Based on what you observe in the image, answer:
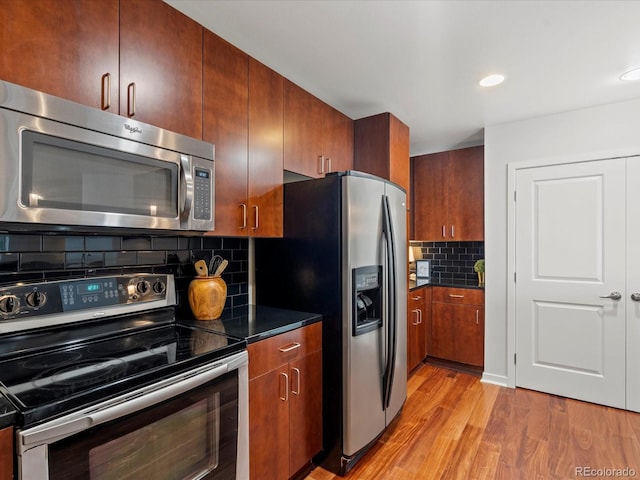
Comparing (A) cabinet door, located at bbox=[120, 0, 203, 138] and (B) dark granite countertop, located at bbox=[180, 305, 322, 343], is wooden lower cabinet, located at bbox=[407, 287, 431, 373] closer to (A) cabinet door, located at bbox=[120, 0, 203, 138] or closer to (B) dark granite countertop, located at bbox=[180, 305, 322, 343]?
(B) dark granite countertop, located at bbox=[180, 305, 322, 343]

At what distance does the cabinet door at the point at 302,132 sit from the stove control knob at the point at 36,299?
1.35 meters

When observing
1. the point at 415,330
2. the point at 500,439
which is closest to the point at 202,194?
the point at 500,439

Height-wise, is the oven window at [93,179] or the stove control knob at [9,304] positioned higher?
the oven window at [93,179]

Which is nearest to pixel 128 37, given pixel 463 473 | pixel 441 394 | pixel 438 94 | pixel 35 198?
pixel 35 198

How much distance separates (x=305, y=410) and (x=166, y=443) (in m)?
0.82

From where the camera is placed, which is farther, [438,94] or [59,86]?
[438,94]

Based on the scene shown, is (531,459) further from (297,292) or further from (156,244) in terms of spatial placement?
(156,244)

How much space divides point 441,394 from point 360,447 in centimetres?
125

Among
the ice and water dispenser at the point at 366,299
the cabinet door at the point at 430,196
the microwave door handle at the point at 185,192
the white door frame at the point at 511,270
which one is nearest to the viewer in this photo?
the microwave door handle at the point at 185,192

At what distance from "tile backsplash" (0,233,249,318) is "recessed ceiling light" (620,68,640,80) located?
264 cm

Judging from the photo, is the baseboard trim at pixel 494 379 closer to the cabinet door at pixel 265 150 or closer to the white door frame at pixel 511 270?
the white door frame at pixel 511 270

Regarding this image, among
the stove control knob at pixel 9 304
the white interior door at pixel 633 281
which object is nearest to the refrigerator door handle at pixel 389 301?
the stove control knob at pixel 9 304

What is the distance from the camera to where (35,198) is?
42.3 inches

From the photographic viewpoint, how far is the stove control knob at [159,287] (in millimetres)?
1697
